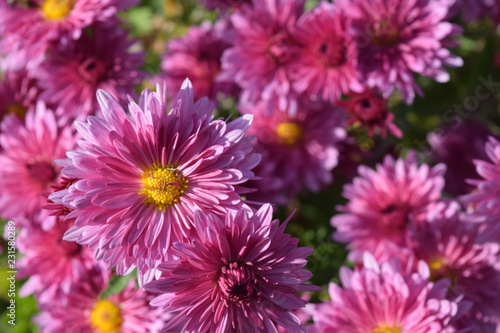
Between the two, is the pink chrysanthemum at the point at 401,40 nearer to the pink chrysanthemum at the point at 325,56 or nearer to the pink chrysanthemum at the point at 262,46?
the pink chrysanthemum at the point at 325,56

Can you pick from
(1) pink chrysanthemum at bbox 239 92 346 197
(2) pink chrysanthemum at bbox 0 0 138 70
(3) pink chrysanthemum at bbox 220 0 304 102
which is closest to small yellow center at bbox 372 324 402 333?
(1) pink chrysanthemum at bbox 239 92 346 197

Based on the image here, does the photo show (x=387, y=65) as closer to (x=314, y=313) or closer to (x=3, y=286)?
(x=314, y=313)

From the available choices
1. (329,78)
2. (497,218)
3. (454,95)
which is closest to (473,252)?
(497,218)

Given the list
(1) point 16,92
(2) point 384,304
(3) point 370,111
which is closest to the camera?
(2) point 384,304

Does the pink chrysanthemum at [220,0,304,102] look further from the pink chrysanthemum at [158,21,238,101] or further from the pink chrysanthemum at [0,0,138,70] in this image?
the pink chrysanthemum at [0,0,138,70]

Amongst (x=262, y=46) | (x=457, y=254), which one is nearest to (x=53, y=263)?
(x=262, y=46)

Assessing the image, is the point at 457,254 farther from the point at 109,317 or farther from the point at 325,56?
the point at 109,317
